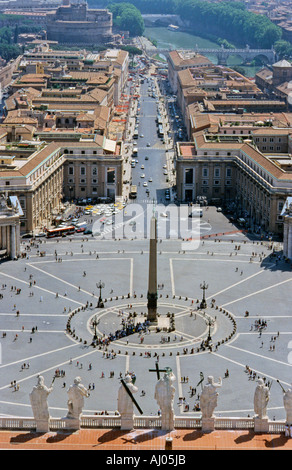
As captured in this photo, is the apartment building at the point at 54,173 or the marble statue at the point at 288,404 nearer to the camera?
the marble statue at the point at 288,404

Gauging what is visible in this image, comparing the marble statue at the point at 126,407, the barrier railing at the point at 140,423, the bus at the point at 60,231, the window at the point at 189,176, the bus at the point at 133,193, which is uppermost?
the marble statue at the point at 126,407

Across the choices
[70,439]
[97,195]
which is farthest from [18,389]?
[97,195]

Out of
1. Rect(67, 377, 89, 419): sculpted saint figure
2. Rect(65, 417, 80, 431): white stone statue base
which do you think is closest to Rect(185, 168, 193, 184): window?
Rect(67, 377, 89, 419): sculpted saint figure

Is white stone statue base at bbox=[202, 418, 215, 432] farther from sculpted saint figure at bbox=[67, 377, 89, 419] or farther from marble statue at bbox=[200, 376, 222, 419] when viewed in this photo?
sculpted saint figure at bbox=[67, 377, 89, 419]

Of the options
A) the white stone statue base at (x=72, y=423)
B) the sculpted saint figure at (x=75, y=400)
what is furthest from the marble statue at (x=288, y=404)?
the white stone statue base at (x=72, y=423)

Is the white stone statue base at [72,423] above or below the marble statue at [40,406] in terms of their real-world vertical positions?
below

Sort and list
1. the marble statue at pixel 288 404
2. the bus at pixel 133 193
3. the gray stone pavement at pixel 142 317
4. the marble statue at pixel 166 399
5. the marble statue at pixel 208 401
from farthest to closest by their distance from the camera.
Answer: the bus at pixel 133 193, the gray stone pavement at pixel 142 317, the marble statue at pixel 208 401, the marble statue at pixel 166 399, the marble statue at pixel 288 404

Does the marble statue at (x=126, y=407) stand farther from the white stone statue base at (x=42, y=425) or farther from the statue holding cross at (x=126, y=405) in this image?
the white stone statue base at (x=42, y=425)

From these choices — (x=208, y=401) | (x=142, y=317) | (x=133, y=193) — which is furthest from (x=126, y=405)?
(x=133, y=193)
